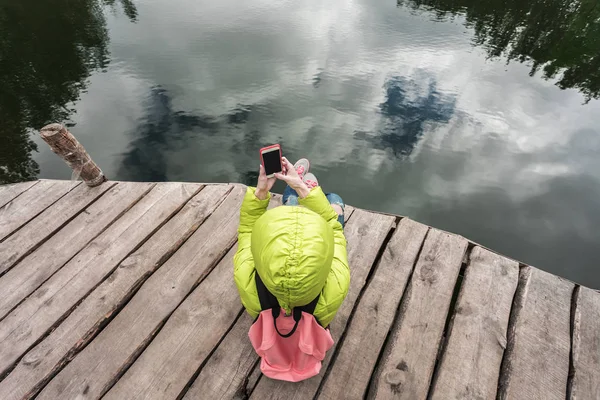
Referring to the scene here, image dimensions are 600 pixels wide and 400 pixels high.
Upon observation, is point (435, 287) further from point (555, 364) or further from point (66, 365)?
point (66, 365)

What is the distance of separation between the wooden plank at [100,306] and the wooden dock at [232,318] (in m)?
0.01

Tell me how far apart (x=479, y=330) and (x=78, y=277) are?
3.42 metres

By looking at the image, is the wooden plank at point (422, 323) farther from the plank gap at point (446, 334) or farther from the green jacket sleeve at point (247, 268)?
the green jacket sleeve at point (247, 268)

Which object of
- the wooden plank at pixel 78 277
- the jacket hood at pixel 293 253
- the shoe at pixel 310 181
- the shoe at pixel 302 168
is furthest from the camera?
the shoe at pixel 302 168

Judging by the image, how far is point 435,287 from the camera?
2.79 m

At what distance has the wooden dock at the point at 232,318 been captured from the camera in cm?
226

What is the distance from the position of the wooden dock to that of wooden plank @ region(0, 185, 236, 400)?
0.01 metres

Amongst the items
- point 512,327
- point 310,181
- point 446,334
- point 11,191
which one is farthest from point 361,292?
point 11,191

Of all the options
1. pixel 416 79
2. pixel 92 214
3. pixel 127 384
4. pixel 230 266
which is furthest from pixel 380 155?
pixel 127 384

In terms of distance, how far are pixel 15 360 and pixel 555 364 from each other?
155 inches

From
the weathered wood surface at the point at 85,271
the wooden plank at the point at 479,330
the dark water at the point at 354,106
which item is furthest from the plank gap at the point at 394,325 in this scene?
the dark water at the point at 354,106

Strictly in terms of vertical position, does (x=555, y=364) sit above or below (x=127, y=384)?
above

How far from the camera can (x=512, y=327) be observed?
8.36 feet

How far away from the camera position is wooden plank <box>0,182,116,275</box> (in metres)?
3.18
